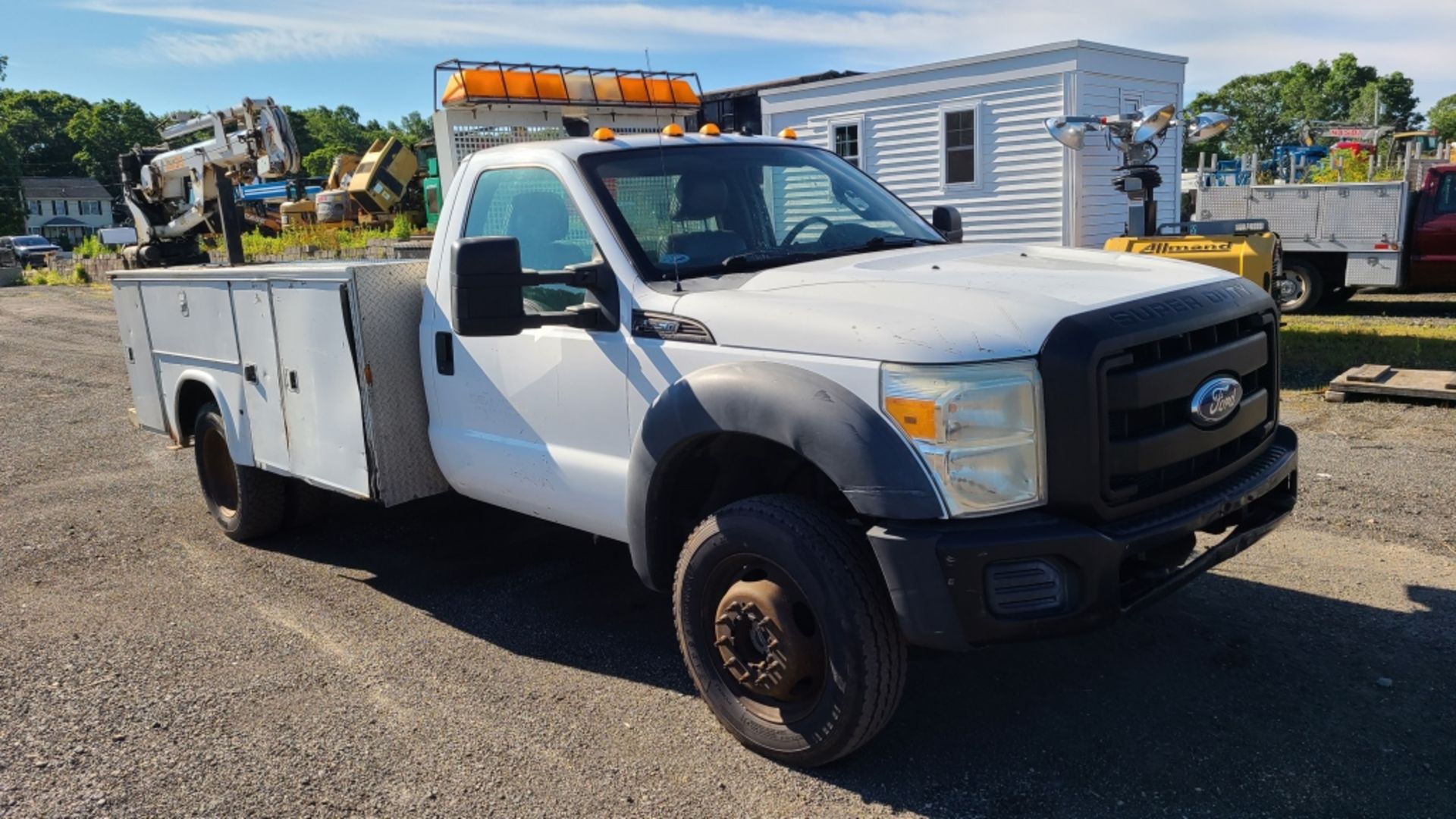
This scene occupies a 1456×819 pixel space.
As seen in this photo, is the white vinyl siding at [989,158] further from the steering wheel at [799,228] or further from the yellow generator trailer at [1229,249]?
the steering wheel at [799,228]

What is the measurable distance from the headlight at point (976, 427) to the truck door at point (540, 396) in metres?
1.21

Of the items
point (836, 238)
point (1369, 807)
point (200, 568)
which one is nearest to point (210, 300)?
point (200, 568)

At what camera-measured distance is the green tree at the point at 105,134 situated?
99.2 metres

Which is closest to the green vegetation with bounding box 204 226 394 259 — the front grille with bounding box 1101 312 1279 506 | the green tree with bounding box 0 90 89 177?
the front grille with bounding box 1101 312 1279 506

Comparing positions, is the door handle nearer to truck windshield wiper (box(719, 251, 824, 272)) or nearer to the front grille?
truck windshield wiper (box(719, 251, 824, 272))

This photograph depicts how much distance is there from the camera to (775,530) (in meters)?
3.16

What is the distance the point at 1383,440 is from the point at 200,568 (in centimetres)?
717

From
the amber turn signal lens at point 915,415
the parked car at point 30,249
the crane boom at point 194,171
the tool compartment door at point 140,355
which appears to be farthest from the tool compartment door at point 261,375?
the parked car at point 30,249

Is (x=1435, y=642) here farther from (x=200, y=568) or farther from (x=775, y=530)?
(x=200, y=568)

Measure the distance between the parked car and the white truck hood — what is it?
37752 mm

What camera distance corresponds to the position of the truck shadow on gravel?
3.12m

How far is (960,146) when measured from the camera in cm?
1444

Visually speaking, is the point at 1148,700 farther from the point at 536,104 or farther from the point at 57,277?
the point at 57,277

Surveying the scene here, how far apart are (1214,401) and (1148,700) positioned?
109 centimetres
